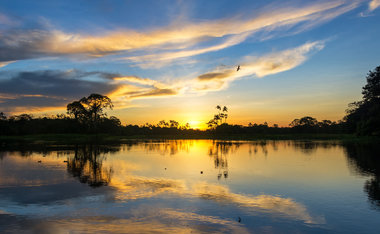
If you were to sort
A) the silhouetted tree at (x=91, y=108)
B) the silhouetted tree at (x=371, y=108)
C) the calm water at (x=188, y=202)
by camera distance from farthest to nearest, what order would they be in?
the silhouetted tree at (x=91, y=108)
the silhouetted tree at (x=371, y=108)
the calm water at (x=188, y=202)

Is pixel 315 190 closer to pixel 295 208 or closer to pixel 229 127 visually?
pixel 295 208

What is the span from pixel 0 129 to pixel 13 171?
105m

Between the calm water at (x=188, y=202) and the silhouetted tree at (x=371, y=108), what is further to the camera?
the silhouetted tree at (x=371, y=108)

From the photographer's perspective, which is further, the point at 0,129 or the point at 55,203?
the point at 0,129

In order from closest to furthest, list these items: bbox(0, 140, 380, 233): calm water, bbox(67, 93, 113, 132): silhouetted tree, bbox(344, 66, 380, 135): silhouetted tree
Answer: bbox(0, 140, 380, 233): calm water < bbox(344, 66, 380, 135): silhouetted tree < bbox(67, 93, 113, 132): silhouetted tree

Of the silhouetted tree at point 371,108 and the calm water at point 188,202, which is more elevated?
the silhouetted tree at point 371,108

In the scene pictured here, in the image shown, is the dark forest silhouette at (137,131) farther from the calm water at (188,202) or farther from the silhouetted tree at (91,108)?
the calm water at (188,202)

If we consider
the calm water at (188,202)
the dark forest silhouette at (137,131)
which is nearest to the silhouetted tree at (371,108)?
the dark forest silhouette at (137,131)

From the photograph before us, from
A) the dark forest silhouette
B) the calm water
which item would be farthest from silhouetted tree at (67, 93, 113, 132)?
the calm water

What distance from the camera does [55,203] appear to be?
15.8 m

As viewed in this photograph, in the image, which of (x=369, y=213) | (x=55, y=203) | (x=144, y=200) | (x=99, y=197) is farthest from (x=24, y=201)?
(x=369, y=213)

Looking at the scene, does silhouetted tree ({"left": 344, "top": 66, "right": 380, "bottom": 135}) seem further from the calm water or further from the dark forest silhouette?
the calm water

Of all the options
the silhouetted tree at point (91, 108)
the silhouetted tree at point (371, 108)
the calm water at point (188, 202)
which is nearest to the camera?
the calm water at point (188, 202)

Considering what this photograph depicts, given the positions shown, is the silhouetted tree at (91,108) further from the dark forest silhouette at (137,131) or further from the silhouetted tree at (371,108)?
the silhouetted tree at (371,108)
